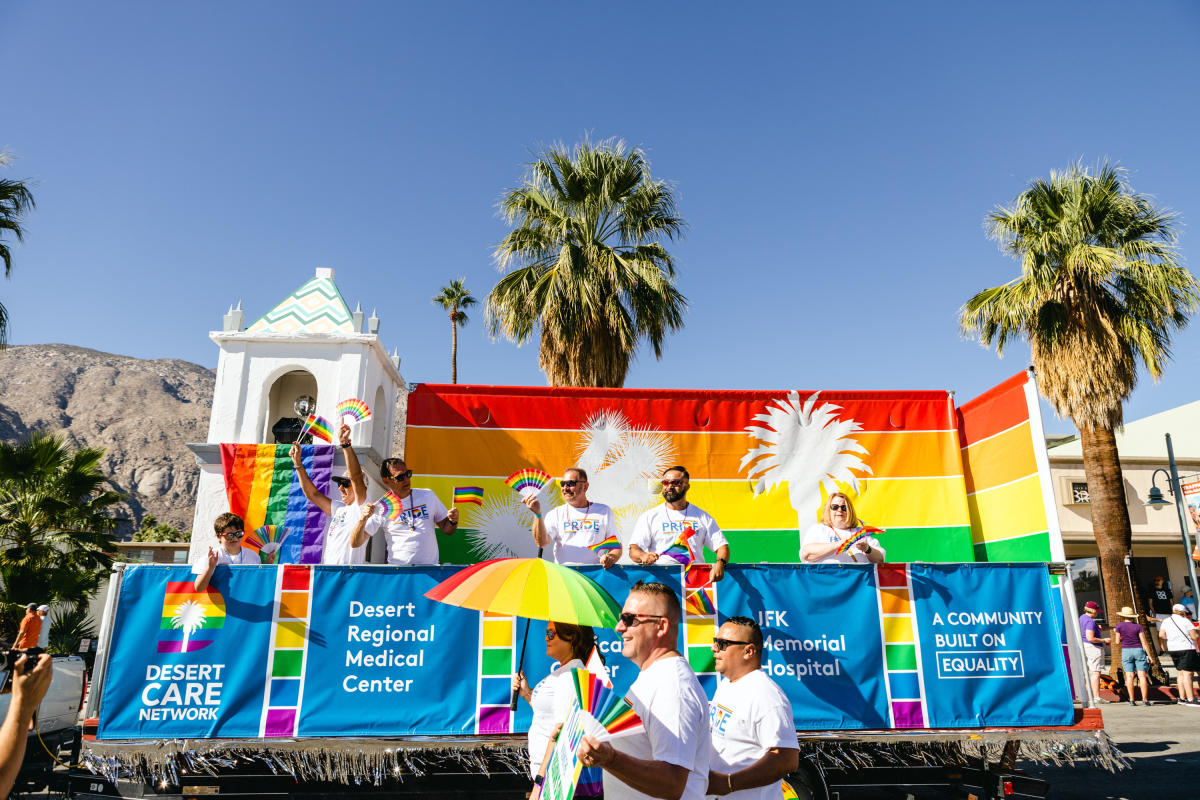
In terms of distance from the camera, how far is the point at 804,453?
9047mm

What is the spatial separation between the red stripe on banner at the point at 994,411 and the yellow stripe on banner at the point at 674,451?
0.74 feet

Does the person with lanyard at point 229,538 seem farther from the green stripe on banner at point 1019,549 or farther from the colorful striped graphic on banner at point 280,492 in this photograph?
the green stripe on banner at point 1019,549

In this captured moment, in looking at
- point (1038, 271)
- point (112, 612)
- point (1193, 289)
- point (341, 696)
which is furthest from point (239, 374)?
point (1193, 289)

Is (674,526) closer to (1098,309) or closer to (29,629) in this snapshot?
(29,629)

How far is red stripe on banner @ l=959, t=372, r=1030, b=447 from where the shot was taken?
25.3ft

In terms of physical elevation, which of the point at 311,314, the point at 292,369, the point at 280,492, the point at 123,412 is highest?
the point at 123,412

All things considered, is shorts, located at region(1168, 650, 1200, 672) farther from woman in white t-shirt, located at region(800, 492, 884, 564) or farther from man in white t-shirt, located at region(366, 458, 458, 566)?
man in white t-shirt, located at region(366, 458, 458, 566)

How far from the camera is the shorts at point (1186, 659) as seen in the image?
13.6 meters

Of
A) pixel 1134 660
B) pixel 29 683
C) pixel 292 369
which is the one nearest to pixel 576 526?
pixel 29 683

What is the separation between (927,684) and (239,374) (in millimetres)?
8659

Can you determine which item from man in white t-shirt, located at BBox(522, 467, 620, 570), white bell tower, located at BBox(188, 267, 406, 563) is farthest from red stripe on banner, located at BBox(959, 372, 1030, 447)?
white bell tower, located at BBox(188, 267, 406, 563)

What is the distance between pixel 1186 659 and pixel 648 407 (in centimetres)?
1181

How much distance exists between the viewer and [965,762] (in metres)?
5.59

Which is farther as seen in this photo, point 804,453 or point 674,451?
point 804,453
